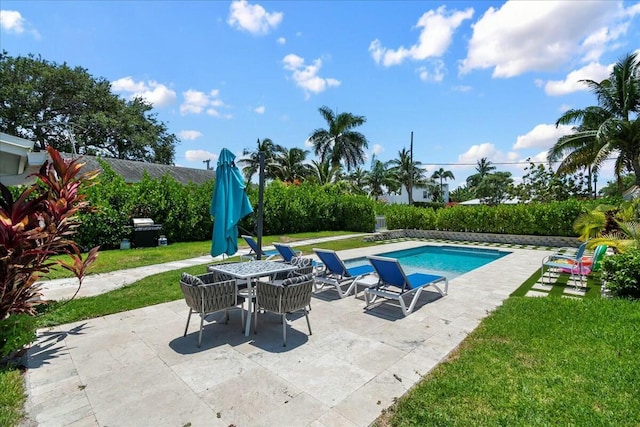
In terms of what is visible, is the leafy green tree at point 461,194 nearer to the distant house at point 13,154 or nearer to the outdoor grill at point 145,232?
the outdoor grill at point 145,232

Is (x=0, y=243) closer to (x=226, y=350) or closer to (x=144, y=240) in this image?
(x=226, y=350)

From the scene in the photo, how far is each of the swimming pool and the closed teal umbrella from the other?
6.47m

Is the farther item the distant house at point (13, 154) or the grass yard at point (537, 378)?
the distant house at point (13, 154)

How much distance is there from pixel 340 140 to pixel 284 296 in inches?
1238

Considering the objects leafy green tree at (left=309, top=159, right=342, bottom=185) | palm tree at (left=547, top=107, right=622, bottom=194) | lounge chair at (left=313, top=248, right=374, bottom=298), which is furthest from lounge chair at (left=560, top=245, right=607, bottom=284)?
leafy green tree at (left=309, top=159, right=342, bottom=185)

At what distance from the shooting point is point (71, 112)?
30266mm

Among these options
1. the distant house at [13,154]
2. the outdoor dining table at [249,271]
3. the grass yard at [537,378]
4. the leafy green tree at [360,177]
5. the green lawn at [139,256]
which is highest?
the leafy green tree at [360,177]

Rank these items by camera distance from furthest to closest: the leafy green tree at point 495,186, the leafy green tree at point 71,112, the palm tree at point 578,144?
the leafy green tree at point 495,186 → the leafy green tree at point 71,112 → the palm tree at point 578,144

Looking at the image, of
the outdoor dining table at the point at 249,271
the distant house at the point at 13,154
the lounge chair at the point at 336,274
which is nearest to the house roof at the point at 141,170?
the lounge chair at the point at 336,274

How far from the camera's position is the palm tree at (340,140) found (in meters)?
34.1

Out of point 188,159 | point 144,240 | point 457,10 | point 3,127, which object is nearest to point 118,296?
point 144,240

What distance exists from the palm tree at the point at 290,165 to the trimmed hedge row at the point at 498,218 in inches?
566

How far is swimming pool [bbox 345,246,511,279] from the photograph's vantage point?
12.4 metres

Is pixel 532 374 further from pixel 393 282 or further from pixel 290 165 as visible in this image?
pixel 290 165
